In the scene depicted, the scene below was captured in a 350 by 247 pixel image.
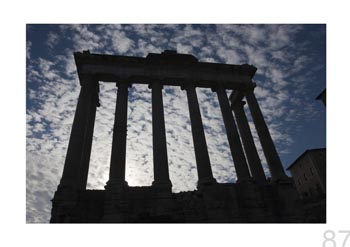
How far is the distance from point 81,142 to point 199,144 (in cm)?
968

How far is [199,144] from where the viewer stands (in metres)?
20.2

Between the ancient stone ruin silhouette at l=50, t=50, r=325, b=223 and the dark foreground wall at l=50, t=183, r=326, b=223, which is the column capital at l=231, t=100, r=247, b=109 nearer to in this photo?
the ancient stone ruin silhouette at l=50, t=50, r=325, b=223

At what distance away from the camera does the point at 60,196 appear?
15891 millimetres

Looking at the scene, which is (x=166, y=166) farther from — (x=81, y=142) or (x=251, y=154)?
(x=251, y=154)

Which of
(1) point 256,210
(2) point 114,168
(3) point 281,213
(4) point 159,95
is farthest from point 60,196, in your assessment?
(3) point 281,213

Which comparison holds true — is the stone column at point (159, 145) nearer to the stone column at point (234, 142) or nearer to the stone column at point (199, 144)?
the stone column at point (199, 144)

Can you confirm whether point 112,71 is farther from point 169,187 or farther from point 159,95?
point 169,187

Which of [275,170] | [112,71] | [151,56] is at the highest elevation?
[151,56]

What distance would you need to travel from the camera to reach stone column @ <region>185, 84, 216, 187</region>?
18.7m

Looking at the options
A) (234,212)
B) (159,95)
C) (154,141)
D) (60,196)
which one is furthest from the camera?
(159,95)

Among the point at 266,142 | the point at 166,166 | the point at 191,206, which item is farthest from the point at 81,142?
the point at 266,142

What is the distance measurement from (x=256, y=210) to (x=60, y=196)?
46.8 feet

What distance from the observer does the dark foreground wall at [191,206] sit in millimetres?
16016

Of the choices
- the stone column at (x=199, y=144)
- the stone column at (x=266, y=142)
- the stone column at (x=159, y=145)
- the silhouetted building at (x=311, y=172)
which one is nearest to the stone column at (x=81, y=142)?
the stone column at (x=159, y=145)
